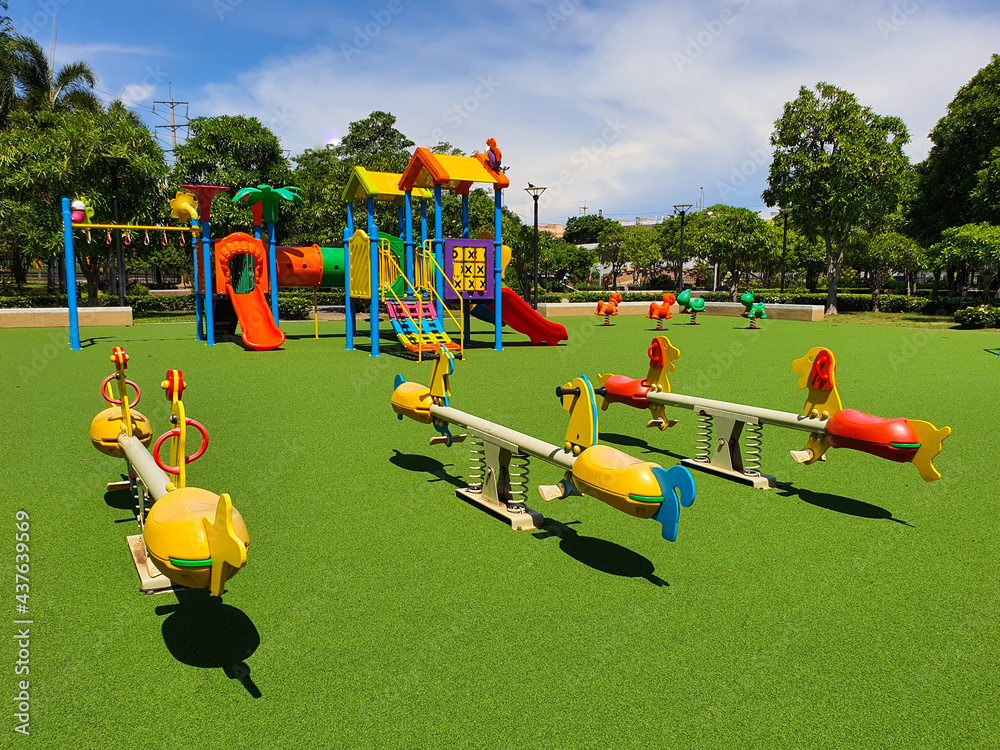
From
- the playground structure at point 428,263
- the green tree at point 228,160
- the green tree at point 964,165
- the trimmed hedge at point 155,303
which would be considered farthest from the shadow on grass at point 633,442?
the green tree at point 964,165

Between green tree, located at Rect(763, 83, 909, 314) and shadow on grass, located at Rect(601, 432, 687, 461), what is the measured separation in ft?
82.5

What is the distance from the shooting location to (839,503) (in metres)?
5.03

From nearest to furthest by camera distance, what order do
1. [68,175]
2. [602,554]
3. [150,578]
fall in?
[150,578] < [602,554] < [68,175]

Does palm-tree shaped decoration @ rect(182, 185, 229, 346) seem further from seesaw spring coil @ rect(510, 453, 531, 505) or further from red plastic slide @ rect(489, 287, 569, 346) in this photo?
seesaw spring coil @ rect(510, 453, 531, 505)

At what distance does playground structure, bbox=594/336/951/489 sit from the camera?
174 inches

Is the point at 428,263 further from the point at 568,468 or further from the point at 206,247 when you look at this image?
the point at 568,468

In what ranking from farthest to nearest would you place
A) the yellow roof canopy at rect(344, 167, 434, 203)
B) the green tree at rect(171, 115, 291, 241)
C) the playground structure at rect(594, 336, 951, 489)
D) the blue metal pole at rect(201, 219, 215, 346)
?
the green tree at rect(171, 115, 291, 241)
the blue metal pole at rect(201, 219, 215, 346)
the yellow roof canopy at rect(344, 167, 434, 203)
the playground structure at rect(594, 336, 951, 489)

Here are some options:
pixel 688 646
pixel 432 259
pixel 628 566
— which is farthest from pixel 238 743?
pixel 432 259

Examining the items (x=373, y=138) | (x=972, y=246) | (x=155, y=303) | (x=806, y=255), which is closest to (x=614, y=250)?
(x=806, y=255)

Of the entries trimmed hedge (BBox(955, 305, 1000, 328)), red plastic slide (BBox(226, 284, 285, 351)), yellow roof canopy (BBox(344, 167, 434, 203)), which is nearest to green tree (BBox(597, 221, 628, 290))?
trimmed hedge (BBox(955, 305, 1000, 328))

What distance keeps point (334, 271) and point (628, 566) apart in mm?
15244

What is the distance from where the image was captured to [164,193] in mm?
27406

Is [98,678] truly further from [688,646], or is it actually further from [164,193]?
[164,193]

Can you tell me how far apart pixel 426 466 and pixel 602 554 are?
2346 mm
